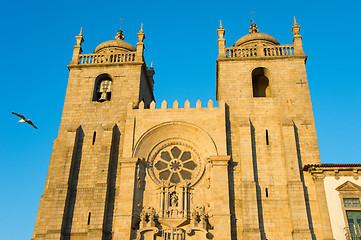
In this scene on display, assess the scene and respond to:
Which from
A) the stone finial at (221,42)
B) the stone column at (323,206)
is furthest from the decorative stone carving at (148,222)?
the stone finial at (221,42)

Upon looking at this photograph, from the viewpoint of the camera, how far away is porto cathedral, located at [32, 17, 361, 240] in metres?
20.5

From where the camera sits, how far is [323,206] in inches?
802

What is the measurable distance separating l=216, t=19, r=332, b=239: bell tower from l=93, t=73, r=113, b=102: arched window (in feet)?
24.7

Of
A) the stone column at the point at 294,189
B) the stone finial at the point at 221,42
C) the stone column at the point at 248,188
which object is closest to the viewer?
the stone column at the point at 294,189

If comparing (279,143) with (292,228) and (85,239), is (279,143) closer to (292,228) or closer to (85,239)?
(292,228)

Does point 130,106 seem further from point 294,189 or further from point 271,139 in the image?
point 294,189

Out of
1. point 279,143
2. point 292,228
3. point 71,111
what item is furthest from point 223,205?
point 71,111

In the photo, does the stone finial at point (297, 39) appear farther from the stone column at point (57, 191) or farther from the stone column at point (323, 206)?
the stone column at point (57, 191)

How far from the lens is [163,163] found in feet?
76.6

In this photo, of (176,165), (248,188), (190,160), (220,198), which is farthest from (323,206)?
(176,165)

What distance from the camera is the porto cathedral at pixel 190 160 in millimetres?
20531

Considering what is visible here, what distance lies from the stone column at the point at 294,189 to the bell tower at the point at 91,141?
9547 mm

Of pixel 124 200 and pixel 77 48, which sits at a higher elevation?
pixel 77 48

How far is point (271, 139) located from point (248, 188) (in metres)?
3.63
